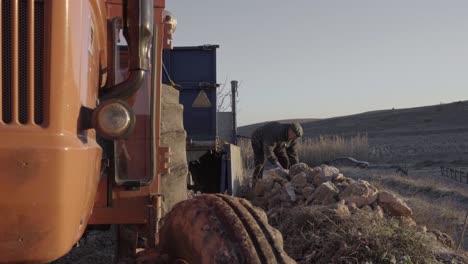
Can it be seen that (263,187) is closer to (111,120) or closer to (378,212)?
(378,212)

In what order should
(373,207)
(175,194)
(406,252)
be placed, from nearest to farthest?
(175,194) < (406,252) < (373,207)

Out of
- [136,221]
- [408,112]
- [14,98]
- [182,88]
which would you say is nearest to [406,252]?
[136,221]

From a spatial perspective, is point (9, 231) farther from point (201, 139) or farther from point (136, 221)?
point (201, 139)

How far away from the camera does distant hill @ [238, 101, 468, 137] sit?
6001cm

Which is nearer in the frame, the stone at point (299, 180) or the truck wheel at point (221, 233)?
the truck wheel at point (221, 233)

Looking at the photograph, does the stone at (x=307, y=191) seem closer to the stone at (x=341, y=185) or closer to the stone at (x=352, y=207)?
the stone at (x=341, y=185)

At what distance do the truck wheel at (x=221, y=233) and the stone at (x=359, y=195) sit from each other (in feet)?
17.1

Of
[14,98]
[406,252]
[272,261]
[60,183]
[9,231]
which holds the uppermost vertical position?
[14,98]

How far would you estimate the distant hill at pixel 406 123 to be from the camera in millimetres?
60006

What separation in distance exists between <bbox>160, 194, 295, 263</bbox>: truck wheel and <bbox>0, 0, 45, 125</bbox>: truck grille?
966 millimetres

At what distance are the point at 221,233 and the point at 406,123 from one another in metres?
68.4

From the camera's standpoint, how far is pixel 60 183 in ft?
7.70

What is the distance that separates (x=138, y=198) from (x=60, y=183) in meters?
1.17

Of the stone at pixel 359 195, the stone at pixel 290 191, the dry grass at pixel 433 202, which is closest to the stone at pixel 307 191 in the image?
the stone at pixel 290 191
